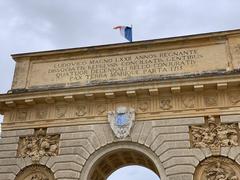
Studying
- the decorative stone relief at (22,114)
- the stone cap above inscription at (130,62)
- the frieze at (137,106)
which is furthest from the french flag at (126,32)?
the decorative stone relief at (22,114)

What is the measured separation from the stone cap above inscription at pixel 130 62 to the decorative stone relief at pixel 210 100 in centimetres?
95

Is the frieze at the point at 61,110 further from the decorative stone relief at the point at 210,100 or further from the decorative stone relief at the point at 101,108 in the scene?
the decorative stone relief at the point at 210,100

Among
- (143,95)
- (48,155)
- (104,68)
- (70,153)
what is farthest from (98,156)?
(104,68)

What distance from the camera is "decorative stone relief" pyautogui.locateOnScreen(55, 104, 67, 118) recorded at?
51.1ft

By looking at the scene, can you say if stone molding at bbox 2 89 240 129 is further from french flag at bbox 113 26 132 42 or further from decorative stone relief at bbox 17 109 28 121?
french flag at bbox 113 26 132 42

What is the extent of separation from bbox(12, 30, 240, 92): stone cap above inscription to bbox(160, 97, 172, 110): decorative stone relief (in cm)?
90

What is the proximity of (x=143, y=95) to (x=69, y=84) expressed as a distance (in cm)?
335

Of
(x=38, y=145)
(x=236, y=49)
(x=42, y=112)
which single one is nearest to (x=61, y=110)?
(x=42, y=112)

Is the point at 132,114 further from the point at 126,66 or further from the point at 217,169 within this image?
the point at 217,169

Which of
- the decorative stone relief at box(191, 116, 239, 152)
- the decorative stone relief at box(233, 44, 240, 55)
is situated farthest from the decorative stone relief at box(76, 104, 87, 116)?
the decorative stone relief at box(233, 44, 240, 55)

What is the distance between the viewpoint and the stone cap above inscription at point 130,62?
15.7 meters

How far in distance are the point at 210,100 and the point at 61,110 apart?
5.98 metres

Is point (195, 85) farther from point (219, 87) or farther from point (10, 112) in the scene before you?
point (10, 112)

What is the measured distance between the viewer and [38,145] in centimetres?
1530
